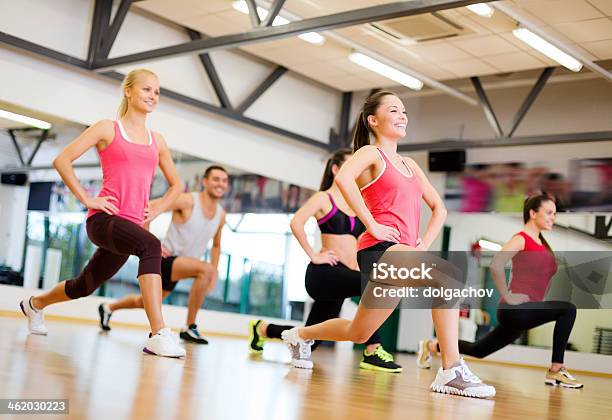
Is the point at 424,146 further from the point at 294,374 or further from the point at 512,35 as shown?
the point at 294,374

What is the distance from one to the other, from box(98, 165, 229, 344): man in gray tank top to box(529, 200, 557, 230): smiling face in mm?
2256

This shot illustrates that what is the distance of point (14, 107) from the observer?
24.8 ft

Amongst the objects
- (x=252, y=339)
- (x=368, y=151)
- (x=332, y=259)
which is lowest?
(x=252, y=339)

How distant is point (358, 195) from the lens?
332 cm

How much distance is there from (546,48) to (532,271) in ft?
11.2

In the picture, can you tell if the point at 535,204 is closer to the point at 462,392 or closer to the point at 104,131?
the point at 462,392

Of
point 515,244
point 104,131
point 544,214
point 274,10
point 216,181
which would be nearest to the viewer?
point 104,131

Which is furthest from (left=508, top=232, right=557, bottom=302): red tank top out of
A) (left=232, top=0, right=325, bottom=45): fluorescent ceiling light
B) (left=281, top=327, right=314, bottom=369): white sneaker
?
(left=232, top=0, right=325, bottom=45): fluorescent ceiling light

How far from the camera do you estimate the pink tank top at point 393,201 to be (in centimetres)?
341

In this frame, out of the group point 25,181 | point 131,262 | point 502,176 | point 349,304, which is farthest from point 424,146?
point 25,181

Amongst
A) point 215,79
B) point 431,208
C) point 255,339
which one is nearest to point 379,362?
point 255,339

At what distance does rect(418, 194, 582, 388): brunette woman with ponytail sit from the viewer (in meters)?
5.19

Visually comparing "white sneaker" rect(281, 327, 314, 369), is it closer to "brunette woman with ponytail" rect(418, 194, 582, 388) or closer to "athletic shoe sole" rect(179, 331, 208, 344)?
"brunette woman with ponytail" rect(418, 194, 582, 388)

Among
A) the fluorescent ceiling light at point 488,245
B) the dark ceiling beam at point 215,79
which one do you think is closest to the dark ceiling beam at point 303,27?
the dark ceiling beam at point 215,79
